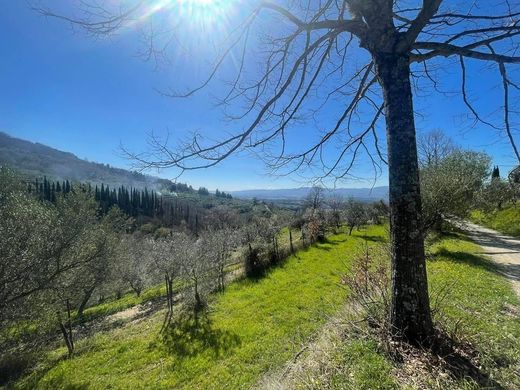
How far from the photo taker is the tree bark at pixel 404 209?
2.75m

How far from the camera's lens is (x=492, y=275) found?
29.9 feet

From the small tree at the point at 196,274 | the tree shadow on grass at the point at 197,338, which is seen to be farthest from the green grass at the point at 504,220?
the tree shadow on grass at the point at 197,338

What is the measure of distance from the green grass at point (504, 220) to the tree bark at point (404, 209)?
77.7 feet

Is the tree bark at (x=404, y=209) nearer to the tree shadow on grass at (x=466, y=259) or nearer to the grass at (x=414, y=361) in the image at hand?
the grass at (x=414, y=361)

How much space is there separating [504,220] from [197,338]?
31.9 m

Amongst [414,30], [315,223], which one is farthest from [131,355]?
[315,223]

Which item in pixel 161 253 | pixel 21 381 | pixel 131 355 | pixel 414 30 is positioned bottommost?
pixel 21 381

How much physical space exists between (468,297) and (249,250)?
1511 centimetres

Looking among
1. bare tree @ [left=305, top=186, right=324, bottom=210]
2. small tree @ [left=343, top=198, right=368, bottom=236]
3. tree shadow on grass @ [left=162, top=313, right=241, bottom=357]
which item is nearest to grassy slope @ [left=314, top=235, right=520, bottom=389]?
tree shadow on grass @ [left=162, top=313, right=241, bottom=357]

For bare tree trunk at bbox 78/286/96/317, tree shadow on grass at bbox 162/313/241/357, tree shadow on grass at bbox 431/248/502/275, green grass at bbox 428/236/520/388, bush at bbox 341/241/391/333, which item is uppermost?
bush at bbox 341/241/391/333

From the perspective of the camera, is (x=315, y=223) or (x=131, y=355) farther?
(x=315, y=223)

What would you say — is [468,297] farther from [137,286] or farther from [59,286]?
[137,286]

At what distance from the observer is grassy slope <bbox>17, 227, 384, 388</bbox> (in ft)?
24.9

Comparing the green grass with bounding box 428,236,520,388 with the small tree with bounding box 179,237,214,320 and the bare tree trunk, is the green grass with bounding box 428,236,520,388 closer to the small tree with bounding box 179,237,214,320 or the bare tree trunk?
the small tree with bounding box 179,237,214,320
